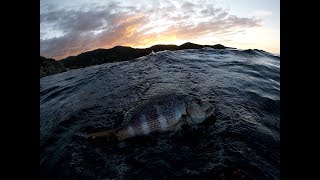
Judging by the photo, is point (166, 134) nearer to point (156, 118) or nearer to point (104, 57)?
point (156, 118)

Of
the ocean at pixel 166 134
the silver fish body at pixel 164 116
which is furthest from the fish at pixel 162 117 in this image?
the ocean at pixel 166 134

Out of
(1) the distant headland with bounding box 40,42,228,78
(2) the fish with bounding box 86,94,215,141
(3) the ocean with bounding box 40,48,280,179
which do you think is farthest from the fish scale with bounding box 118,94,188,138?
(1) the distant headland with bounding box 40,42,228,78

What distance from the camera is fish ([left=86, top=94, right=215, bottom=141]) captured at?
16.3ft

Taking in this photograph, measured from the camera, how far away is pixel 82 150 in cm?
518

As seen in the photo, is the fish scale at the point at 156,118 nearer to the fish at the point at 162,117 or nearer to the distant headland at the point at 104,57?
the fish at the point at 162,117

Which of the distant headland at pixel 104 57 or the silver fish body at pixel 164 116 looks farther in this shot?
the distant headland at pixel 104 57

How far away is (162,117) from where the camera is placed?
5082 millimetres

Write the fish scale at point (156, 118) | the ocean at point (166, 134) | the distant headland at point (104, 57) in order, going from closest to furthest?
the ocean at point (166, 134), the fish scale at point (156, 118), the distant headland at point (104, 57)

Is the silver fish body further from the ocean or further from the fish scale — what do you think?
the ocean

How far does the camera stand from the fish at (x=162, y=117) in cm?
498

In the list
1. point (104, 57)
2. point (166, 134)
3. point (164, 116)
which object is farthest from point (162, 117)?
point (104, 57)
